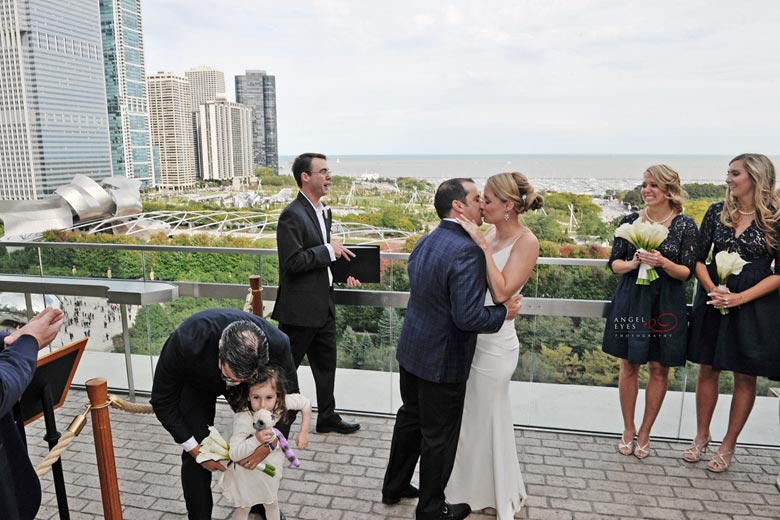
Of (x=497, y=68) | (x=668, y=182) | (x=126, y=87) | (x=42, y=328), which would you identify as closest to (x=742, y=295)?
(x=668, y=182)

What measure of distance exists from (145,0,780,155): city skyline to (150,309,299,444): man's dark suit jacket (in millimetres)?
8190

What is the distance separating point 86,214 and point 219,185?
20317 millimetres

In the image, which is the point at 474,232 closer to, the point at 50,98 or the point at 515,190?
the point at 515,190

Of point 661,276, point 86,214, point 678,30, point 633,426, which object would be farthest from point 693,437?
point 678,30

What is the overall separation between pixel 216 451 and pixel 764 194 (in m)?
3.50

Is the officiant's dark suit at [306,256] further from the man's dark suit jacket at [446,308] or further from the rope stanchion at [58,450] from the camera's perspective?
the rope stanchion at [58,450]

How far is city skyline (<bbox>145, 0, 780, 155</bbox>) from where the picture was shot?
1377 cm

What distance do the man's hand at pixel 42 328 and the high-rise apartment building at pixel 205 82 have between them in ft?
134

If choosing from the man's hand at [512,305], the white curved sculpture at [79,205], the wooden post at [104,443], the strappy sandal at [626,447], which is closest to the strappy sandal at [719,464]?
the strappy sandal at [626,447]

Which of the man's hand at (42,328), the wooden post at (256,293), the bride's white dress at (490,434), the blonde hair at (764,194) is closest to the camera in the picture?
the man's hand at (42,328)

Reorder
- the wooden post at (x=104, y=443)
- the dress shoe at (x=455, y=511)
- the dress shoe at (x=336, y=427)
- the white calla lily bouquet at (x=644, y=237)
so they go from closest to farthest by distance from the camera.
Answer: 1. the wooden post at (x=104, y=443)
2. the dress shoe at (x=455, y=511)
3. the white calla lily bouquet at (x=644, y=237)
4. the dress shoe at (x=336, y=427)

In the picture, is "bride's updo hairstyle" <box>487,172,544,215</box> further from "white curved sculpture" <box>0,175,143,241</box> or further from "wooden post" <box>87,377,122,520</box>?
"white curved sculpture" <box>0,175,143,241</box>

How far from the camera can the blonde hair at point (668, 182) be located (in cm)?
348

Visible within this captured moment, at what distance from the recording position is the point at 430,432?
2.84 m
